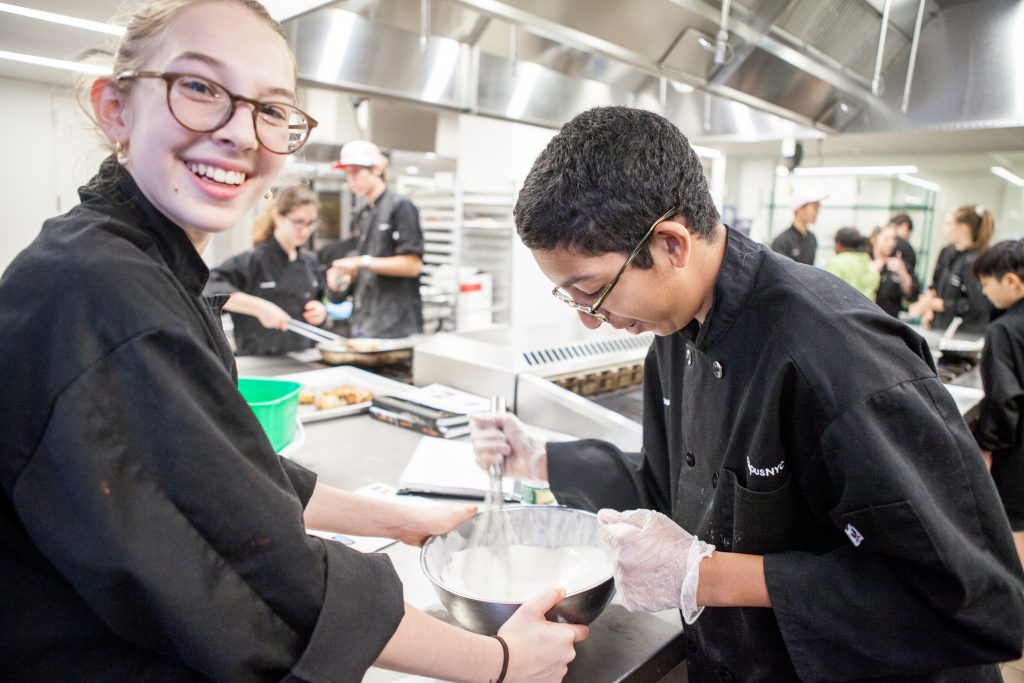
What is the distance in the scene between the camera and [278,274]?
368 centimetres

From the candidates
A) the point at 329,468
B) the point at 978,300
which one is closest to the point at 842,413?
the point at 329,468

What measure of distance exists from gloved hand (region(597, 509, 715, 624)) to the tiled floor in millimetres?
2780

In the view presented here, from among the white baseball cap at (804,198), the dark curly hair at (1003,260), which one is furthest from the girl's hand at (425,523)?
the white baseball cap at (804,198)

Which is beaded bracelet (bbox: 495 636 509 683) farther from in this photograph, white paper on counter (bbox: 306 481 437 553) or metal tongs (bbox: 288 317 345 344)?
metal tongs (bbox: 288 317 345 344)

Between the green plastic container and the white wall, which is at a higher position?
the white wall

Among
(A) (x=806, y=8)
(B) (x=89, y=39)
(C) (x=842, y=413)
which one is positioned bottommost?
(C) (x=842, y=413)

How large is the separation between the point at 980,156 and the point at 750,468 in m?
9.43

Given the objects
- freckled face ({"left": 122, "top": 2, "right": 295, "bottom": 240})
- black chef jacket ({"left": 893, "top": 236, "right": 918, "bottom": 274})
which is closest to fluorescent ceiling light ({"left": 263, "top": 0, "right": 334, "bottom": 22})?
freckled face ({"left": 122, "top": 2, "right": 295, "bottom": 240})

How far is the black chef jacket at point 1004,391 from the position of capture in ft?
9.85

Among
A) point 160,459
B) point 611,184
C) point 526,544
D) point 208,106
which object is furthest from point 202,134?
point 526,544

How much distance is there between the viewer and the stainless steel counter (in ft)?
3.27

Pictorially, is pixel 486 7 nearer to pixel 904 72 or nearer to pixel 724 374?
pixel 724 374

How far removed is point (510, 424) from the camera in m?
→ 1.46

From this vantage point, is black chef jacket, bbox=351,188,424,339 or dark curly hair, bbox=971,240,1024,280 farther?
black chef jacket, bbox=351,188,424,339
